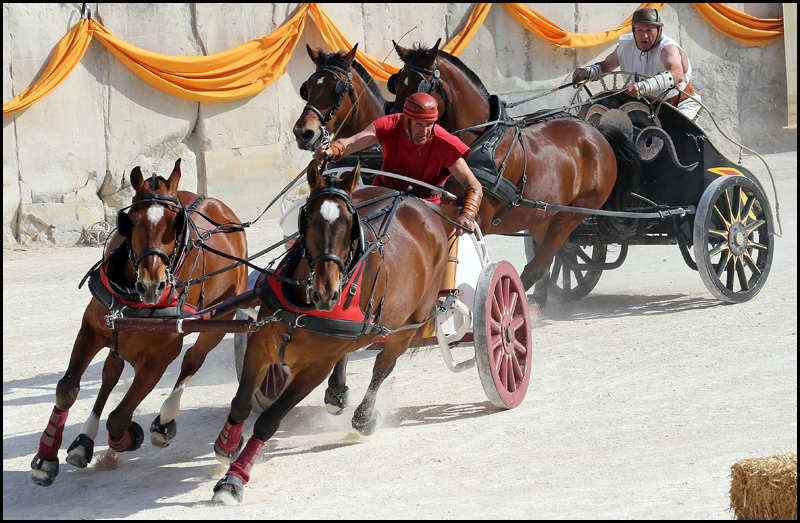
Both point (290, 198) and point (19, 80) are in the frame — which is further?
point (290, 198)

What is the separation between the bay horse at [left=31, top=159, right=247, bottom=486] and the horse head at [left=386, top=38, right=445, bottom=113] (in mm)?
1928

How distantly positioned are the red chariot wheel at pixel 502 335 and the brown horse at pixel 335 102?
1.66m

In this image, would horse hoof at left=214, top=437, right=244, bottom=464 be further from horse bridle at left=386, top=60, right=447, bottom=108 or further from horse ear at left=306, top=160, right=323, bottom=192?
horse bridle at left=386, top=60, right=447, bottom=108

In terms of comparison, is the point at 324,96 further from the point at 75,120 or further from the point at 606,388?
the point at 75,120

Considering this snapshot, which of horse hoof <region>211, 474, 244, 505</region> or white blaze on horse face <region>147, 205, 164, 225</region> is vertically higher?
white blaze on horse face <region>147, 205, 164, 225</region>

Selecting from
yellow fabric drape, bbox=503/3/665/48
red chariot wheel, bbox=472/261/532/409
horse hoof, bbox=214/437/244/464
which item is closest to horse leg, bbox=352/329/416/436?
red chariot wheel, bbox=472/261/532/409

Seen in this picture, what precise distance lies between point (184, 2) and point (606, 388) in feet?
30.9

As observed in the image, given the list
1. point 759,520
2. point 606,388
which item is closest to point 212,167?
point 606,388

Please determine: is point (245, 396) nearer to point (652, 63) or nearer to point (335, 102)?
point (335, 102)

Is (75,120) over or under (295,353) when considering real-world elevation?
over

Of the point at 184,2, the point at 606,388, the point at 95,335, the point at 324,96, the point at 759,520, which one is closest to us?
the point at 759,520

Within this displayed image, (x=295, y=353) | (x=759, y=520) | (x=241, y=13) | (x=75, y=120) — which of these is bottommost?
(x=759, y=520)

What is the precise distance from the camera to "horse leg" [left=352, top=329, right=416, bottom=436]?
4.97m

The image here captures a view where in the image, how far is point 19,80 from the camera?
1160 cm
